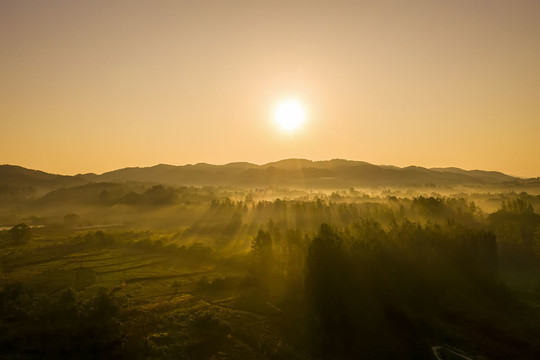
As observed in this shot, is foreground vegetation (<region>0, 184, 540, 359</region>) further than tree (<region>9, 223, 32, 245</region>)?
No

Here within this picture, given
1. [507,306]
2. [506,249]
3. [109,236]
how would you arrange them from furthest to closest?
[109,236] < [506,249] < [507,306]

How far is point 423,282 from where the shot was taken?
98.9 m

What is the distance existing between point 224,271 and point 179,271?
18.0 metres

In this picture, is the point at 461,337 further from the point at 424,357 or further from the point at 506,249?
the point at 506,249

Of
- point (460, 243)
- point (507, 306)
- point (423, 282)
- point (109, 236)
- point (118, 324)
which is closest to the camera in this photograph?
point (118, 324)

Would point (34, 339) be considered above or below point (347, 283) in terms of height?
below

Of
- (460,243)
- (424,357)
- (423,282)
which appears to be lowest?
(424,357)

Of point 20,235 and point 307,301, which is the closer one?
point 307,301

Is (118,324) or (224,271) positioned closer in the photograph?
(118,324)

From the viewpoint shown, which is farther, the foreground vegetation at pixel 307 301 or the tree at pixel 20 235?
the tree at pixel 20 235

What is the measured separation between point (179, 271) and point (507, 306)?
107953 millimetres

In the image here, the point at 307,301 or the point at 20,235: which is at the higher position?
the point at 20,235

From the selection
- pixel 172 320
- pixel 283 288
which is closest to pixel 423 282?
pixel 283 288

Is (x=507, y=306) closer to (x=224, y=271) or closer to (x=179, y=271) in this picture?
(x=224, y=271)
